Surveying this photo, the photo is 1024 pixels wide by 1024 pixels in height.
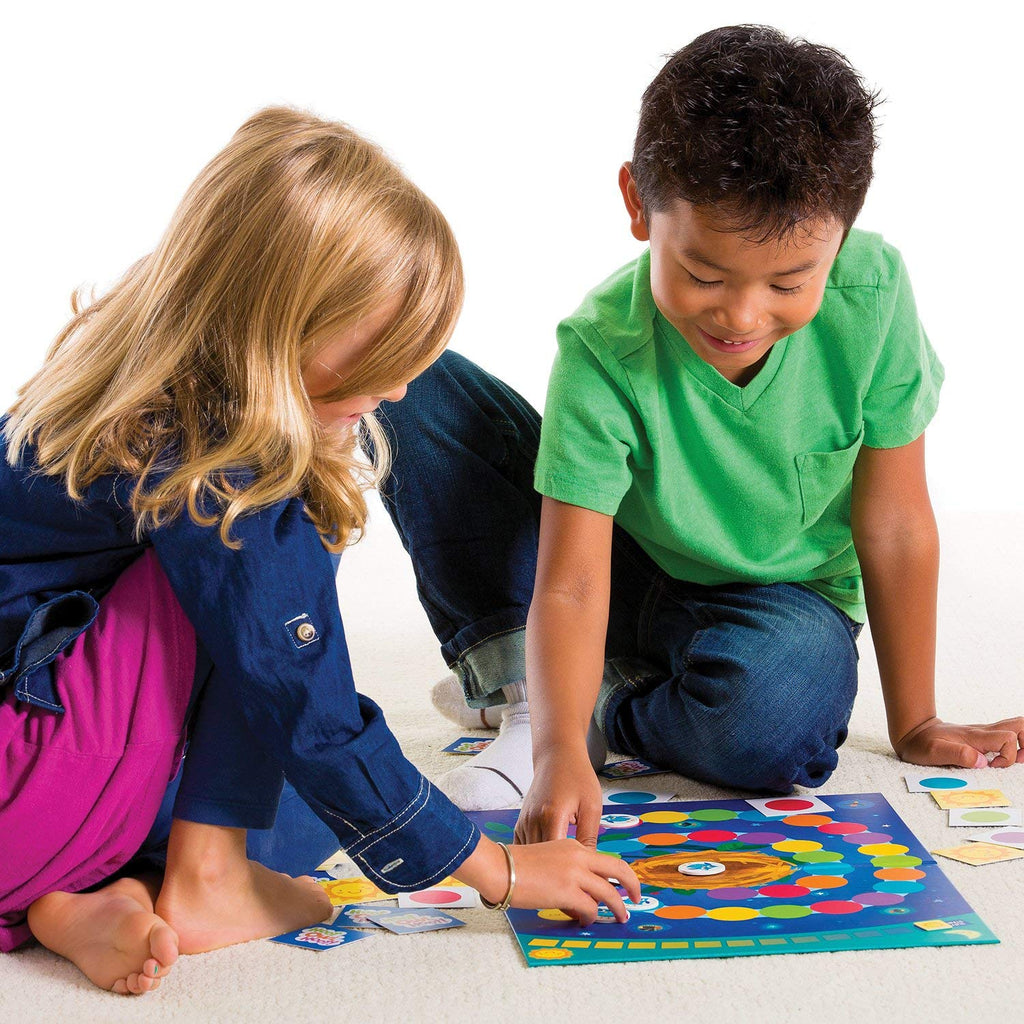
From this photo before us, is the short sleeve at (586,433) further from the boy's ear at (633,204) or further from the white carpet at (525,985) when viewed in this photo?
the white carpet at (525,985)

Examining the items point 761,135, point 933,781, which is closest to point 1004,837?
point 933,781

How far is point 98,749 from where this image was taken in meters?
0.89

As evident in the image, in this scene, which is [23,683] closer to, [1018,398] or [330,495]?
[330,495]

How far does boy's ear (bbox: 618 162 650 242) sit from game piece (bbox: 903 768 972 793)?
0.54m

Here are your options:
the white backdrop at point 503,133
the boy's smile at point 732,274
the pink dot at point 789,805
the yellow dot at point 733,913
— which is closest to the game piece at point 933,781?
the pink dot at point 789,805

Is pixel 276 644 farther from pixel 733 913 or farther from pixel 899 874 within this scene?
pixel 899 874

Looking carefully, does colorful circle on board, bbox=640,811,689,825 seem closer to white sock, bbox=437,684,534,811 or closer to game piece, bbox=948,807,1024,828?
white sock, bbox=437,684,534,811

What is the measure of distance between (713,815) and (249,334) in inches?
22.3

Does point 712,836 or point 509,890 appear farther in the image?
point 712,836

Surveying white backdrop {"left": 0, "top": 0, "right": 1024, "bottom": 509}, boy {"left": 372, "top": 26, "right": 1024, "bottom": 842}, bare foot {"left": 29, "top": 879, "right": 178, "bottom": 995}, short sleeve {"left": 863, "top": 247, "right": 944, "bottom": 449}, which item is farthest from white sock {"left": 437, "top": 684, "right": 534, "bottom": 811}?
white backdrop {"left": 0, "top": 0, "right": 1024, "bottom": 509}

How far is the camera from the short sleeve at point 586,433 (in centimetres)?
116

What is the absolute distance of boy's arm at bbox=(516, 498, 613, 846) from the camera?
104 centimetres

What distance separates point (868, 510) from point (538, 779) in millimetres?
440

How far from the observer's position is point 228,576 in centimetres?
84
